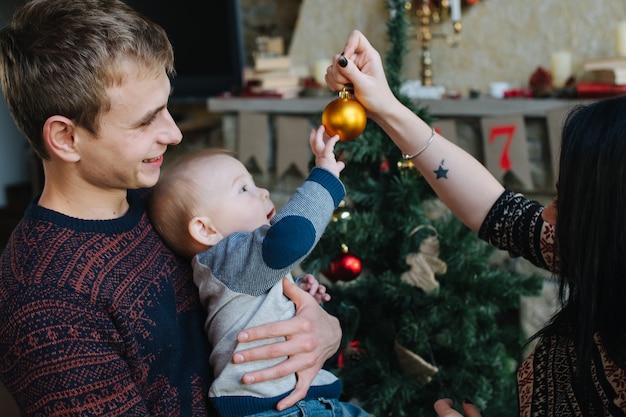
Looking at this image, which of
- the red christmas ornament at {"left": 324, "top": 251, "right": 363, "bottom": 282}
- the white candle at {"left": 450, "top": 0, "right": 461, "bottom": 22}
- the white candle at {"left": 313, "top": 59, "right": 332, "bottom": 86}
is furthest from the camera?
the white candle at {"left": 313, "top": 59, "right": 332, "bottom": 86}

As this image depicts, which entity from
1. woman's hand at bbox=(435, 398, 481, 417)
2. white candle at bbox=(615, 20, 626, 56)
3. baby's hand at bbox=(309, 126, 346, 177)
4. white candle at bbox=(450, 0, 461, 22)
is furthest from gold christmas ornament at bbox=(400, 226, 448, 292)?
white candle at bbox=(450, 0, 461, 22)

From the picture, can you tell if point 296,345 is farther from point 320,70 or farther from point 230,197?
point 320,70

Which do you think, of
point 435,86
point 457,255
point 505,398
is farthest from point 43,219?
point 435,86

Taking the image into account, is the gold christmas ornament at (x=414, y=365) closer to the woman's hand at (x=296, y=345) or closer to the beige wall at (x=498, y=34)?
the woman's hand at (x=296, y=345)

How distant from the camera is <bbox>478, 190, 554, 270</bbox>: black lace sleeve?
1403mm

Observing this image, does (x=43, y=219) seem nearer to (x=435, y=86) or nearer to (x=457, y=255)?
(x=457, y=255)

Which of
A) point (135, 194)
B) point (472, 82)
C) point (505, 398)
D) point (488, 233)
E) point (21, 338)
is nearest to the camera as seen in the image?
point (21, 338)

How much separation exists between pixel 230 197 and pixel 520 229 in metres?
0.57

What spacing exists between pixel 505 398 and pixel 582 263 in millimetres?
1111

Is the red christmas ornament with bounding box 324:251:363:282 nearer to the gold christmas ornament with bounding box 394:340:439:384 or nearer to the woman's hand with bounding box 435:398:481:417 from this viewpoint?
the gold christmas ornament with bounding box 394:340:439:384

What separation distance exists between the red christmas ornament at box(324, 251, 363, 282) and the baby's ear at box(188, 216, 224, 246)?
51 centimetres

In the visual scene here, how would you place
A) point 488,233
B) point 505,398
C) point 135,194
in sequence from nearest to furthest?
point 135,194 → point 488,233 → point 505,398

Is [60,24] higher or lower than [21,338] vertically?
higher

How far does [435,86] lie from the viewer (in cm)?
350
